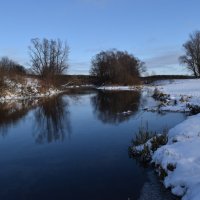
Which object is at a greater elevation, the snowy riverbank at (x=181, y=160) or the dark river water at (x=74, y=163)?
the snowy riverbank at (x=181, y=160)

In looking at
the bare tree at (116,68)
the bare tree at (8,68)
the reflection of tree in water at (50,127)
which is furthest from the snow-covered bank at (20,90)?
the bare tree at (116,68)

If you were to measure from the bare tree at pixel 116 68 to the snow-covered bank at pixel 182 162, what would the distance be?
190 ft

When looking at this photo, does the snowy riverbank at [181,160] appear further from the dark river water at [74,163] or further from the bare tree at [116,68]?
the bare tree at [116,68]

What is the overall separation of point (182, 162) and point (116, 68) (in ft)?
206

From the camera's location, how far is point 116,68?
7025 cm

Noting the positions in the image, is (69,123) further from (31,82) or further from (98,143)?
(31,82)

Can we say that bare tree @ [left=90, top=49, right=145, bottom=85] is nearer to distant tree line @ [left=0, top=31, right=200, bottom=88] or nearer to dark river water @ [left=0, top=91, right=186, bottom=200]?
distant tree line @ [left=0, top=31, right=200, bottom=88]

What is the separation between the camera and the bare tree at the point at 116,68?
69000 millimetres

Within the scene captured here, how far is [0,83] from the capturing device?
120 feet

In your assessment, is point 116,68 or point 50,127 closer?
point 50,127

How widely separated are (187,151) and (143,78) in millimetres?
74618

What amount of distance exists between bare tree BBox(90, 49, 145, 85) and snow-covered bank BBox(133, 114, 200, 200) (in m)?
57.9

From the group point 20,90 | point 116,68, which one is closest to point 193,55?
point 116,68

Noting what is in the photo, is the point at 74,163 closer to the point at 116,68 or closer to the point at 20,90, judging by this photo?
the point at 20,90
